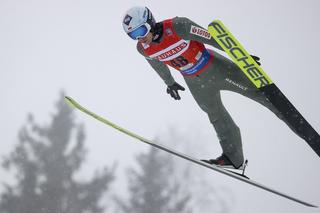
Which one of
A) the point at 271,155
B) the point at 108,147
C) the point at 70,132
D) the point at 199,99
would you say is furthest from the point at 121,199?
the point at 108,147

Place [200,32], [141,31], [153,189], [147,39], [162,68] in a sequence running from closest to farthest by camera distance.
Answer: [200,32]
[141,31]
[147,39]
[162,68]
[153,189]

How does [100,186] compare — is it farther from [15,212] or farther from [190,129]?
[190,129]

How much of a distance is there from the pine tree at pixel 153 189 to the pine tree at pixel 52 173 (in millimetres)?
1024

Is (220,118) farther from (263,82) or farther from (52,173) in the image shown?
(52,173)

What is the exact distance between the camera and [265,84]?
5.25 meters

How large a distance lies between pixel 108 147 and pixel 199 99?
152848mm

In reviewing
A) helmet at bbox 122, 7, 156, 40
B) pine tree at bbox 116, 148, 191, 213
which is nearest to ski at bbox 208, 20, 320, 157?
helmet at bbox 122, 7, 156, 40

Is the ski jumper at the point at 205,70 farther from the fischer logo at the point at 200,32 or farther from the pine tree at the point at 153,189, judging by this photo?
the pine tree at the point at 153,189

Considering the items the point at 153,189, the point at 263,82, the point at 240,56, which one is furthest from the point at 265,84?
the point at 153,189

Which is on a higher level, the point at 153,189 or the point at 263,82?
the point at 153,189

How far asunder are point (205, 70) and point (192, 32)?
562 mm

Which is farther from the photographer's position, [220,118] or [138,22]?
[220,118]

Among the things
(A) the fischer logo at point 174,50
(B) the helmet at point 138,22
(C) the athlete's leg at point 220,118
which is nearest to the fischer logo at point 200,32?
(A) the fischer logo at point 174,50

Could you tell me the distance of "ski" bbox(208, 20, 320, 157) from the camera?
205 inches
